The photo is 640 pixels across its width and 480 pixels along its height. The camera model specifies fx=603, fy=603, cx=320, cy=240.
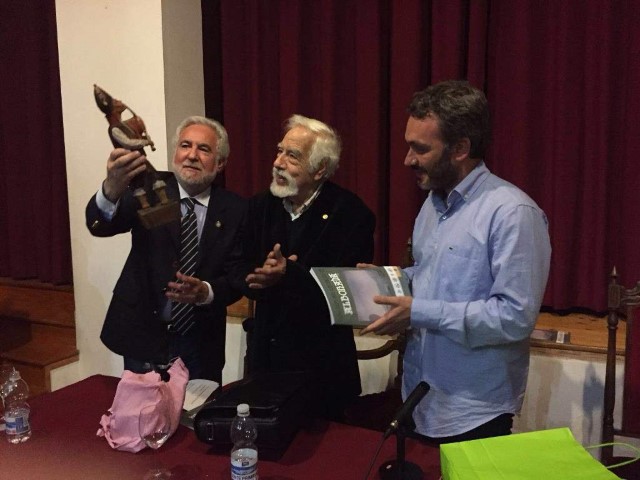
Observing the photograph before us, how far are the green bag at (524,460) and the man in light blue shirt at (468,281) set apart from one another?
0.92 ft

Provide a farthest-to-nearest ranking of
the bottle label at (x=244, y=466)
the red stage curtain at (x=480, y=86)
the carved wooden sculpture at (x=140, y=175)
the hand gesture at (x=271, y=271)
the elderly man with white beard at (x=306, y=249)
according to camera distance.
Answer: the red stage curtain at (x=480, y=86) < the elderly man with white beard at (x=306, y=249) < the hand gesture at (x=271, y=271) < the carved wooden sculpture at (x=140, y=175) < the bottle label at (x=244, y=466)

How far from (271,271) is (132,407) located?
0.52 m

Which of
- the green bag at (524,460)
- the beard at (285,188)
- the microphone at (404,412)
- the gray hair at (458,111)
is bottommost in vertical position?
the green bag at (524,460)

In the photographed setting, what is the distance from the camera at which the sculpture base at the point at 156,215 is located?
1561mm

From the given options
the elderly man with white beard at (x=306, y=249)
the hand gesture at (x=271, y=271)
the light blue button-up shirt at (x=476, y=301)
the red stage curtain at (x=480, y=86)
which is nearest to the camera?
the light blue button-up shirt at (x=476, y=301)

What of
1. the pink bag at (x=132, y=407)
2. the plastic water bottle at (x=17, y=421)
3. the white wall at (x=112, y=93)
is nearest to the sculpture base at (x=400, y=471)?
the pink bag at (x=132, y=407)

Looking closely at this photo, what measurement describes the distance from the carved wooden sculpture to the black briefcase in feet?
1.69

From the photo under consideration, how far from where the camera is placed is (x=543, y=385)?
242cm

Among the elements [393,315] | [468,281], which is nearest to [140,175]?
[393,315]

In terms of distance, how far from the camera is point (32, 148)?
3.72 meters

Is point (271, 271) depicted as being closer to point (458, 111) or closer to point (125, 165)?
point (125, 165)

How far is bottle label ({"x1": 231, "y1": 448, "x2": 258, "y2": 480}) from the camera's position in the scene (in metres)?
1.13

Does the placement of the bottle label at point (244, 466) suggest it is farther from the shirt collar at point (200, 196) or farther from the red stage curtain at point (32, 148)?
the red stage curtain at point (32, 148)

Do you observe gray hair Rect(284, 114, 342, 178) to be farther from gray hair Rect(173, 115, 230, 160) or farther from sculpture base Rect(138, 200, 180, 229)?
sculpture base Rect(138, 200, 180, 229)
